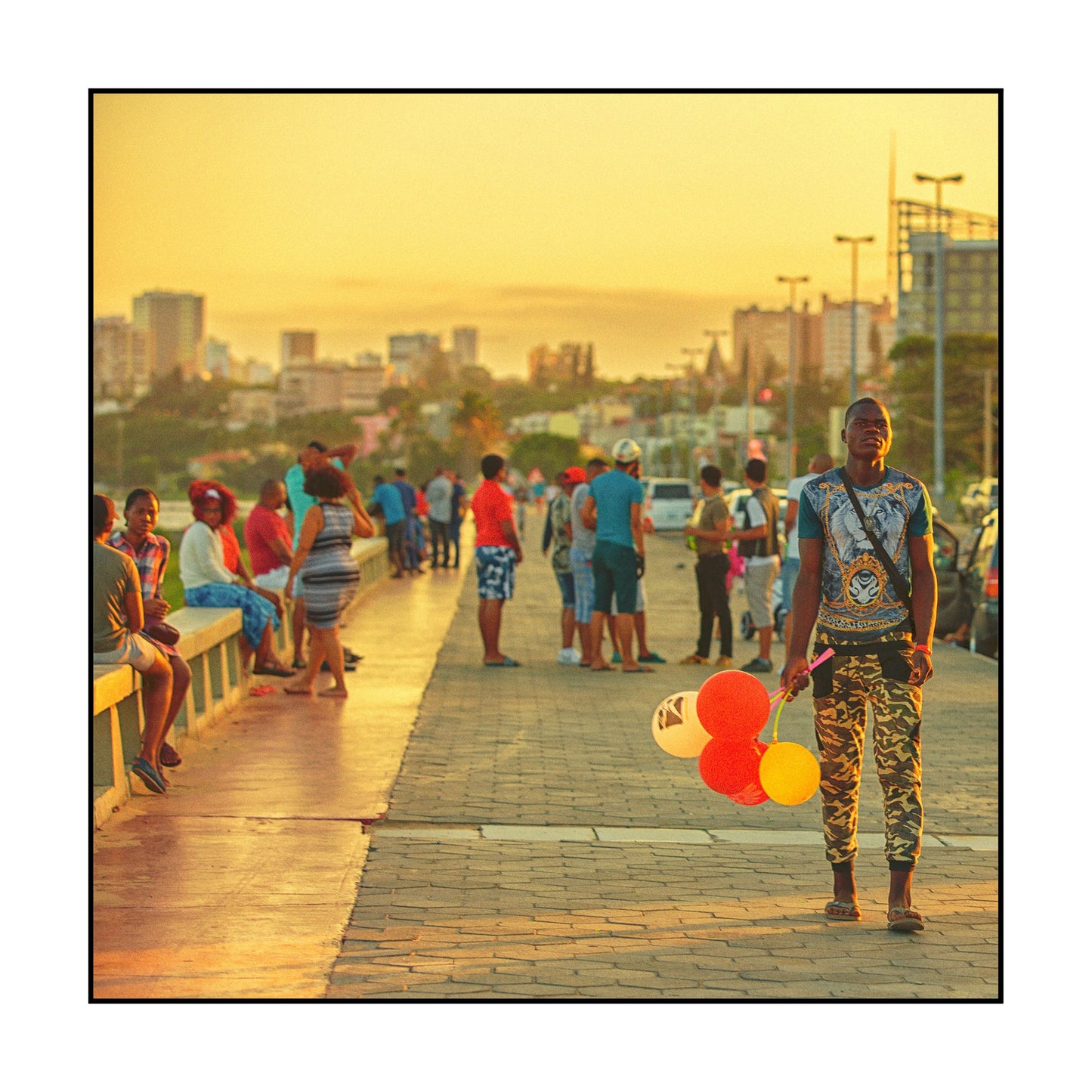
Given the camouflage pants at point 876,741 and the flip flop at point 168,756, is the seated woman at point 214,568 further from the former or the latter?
the camouflage pants at point 876,741

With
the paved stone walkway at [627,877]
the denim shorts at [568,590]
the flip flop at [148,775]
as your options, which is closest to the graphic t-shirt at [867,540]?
the paved stone walkway at [627,877]

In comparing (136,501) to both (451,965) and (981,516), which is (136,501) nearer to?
(451,965)

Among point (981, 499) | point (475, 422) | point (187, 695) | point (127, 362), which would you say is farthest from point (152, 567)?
point (475, 422)

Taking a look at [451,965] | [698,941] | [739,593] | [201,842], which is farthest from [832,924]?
[739,593]

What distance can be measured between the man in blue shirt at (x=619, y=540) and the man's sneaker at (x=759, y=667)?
0.97m

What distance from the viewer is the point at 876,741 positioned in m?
6.36

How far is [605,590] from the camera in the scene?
1462 centimetres

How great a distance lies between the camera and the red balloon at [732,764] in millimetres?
6477

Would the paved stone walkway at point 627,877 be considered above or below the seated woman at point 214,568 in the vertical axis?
below

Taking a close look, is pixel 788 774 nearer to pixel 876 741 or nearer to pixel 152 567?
pixel 876 741

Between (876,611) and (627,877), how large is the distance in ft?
5.95

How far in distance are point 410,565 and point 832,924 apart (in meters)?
24.6

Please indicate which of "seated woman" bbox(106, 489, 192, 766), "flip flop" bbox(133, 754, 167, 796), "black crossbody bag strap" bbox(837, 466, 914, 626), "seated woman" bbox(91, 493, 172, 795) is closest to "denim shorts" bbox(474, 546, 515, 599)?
"seated woman" bbox(106, 489, 192, 766)

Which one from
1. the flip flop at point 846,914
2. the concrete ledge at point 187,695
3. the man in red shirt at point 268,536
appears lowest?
the flip flop at point 846,914
